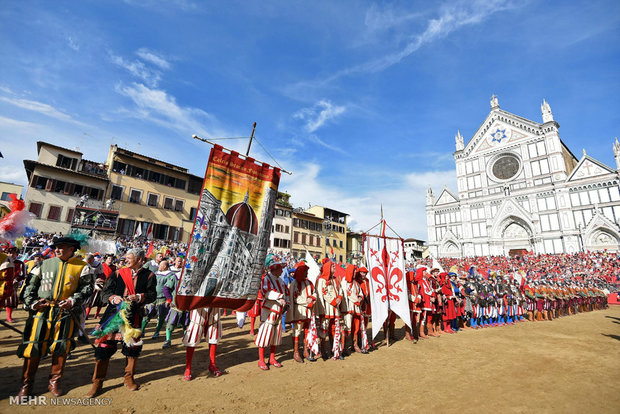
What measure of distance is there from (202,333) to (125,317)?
4.90 feet

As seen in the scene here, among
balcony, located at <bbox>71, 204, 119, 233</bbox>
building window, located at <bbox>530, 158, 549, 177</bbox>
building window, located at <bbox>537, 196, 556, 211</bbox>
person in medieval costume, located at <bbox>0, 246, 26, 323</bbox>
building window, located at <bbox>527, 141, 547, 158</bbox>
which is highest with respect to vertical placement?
building window, located at <bbox>527, 141, 547, 158</bbox>

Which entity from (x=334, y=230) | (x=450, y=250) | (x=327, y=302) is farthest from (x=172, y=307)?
(x=450, y=250)

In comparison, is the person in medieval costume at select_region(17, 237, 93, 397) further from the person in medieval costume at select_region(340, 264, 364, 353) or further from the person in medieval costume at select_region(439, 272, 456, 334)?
the person in medieval costume at select_region(439, 272, 456, 334)

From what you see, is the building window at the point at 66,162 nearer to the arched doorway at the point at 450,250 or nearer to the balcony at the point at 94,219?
the balcony at the point at 94,219

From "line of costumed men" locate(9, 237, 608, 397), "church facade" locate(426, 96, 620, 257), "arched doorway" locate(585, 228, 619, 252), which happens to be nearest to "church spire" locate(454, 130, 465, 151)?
"church facade" locate(426, 96, 620, 257)

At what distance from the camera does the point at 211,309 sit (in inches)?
A: 210

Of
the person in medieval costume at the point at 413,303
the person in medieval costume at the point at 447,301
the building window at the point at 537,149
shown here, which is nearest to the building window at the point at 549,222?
the building window at the point at 537,149

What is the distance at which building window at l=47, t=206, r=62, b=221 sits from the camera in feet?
73.6

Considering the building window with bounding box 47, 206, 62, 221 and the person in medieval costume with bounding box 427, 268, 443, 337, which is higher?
the building window with bounding box 47, 206, 62, 221

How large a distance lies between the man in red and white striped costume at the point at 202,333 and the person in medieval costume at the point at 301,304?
172cm

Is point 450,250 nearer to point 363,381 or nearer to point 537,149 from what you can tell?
point 537,149

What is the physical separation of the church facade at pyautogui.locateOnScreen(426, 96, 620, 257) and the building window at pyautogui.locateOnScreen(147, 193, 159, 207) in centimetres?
4361

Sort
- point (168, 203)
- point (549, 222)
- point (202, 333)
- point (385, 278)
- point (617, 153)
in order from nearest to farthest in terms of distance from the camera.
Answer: point (202, 333) → point (385, 278) → point (168, 203) → point (617, 153) → point (549, 222)

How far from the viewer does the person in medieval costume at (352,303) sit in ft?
22.7
